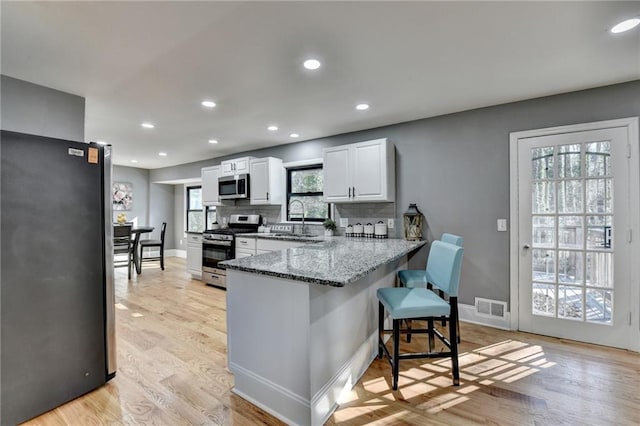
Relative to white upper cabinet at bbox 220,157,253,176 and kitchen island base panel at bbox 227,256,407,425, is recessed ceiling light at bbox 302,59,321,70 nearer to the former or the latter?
kitchen island base panel at bbox 227,256,407,425

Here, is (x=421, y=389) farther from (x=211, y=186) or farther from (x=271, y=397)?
(x=211, y=186)

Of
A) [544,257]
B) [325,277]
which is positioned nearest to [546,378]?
[544,257]

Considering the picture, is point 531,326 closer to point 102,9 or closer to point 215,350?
point 215,350

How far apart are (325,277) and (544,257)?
8.62ft

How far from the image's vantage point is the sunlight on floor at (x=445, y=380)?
1.79m

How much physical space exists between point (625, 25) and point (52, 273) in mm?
3936

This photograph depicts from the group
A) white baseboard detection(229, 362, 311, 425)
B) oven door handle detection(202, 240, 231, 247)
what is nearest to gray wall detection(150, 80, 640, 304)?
white baseboard detection(229, 362, 311, 425)

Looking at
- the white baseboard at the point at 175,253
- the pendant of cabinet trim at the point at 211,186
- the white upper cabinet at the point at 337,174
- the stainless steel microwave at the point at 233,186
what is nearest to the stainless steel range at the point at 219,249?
the stainless steel microwave at the point at 233,186

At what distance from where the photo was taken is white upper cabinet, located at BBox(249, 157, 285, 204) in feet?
15.1

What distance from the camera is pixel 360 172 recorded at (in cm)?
362

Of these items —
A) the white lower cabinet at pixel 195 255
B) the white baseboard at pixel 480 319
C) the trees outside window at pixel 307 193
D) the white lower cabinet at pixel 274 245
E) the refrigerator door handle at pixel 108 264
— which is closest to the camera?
the refrigerator door handle at pixel 108 264

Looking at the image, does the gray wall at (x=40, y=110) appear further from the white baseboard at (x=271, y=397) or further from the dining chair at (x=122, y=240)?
the dining chair at (x=122, y=240)

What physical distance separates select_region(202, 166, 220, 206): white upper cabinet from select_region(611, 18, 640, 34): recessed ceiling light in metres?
5.27

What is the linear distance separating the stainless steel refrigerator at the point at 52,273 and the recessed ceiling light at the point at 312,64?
1590mm
